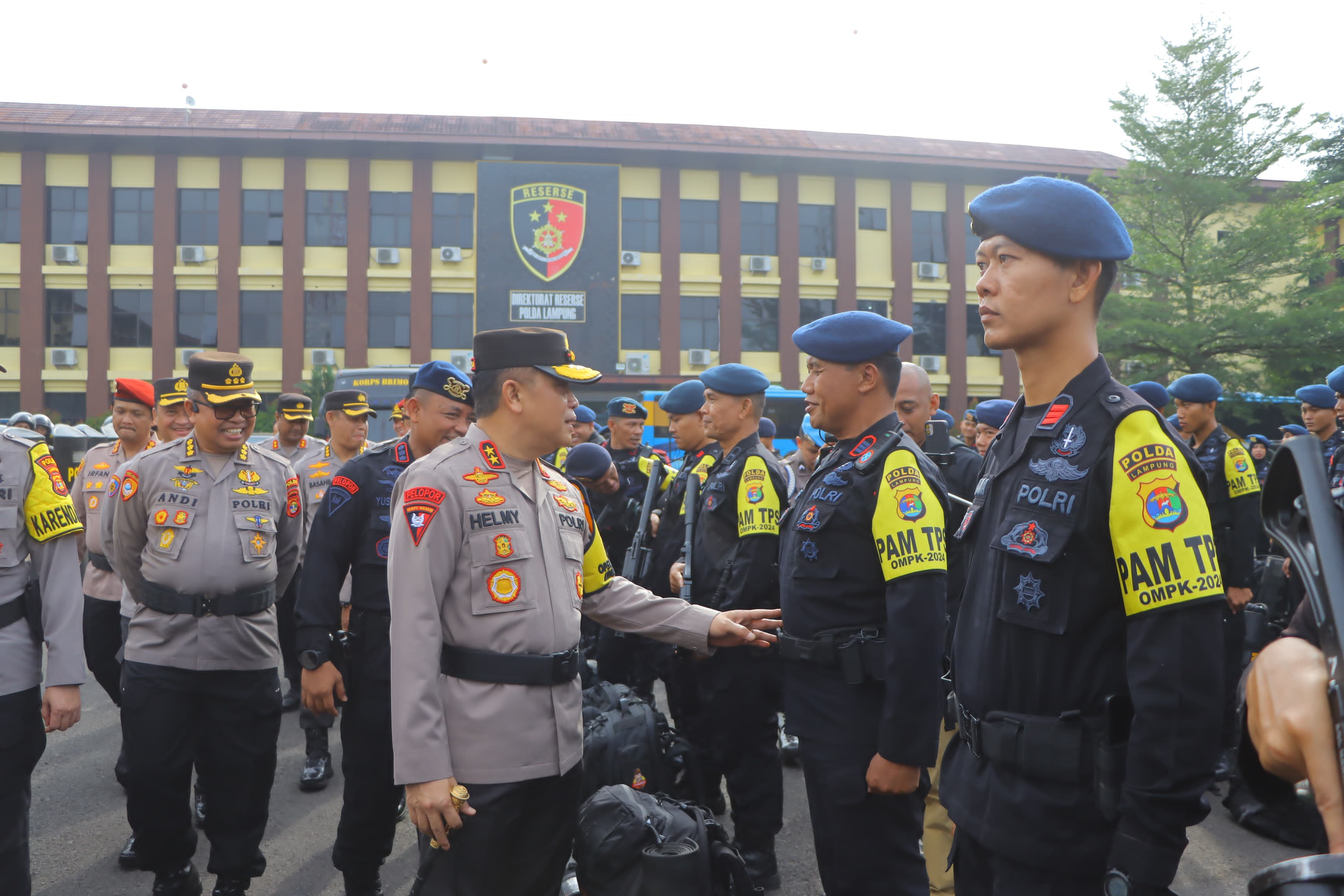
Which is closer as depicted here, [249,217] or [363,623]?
[363,623]

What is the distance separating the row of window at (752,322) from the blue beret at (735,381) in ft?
82.6

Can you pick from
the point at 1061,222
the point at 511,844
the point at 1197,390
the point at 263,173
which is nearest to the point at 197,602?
the point at 511,844

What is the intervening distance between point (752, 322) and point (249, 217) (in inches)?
666

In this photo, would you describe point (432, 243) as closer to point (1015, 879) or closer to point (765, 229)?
point (765, 229)

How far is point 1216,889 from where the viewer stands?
13.0 feet

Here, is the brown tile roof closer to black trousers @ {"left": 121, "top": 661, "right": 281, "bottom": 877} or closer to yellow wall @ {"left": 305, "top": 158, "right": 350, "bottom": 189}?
yellow wall @ {"left": 305, "top": 158, "right": 350, "bottom": 189}

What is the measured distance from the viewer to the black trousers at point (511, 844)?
8.13ft

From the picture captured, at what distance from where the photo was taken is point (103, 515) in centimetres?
504

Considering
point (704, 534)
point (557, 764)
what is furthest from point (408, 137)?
point (557, 764)

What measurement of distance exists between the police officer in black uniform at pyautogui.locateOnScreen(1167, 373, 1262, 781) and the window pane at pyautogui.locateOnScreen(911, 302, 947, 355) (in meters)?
25.9

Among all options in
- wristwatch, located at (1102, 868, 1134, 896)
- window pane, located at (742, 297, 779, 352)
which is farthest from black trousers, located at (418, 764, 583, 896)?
window pane, located at (742, 297, 779, 352)

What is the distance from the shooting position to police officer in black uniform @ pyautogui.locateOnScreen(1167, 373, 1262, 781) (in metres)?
5.77

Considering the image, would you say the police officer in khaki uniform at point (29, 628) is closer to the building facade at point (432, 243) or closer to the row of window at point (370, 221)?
the building facade at point (432, 243)

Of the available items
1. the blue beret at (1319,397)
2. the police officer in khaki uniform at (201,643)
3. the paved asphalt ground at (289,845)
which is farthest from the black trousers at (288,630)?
the blue beret at (1319,397)
